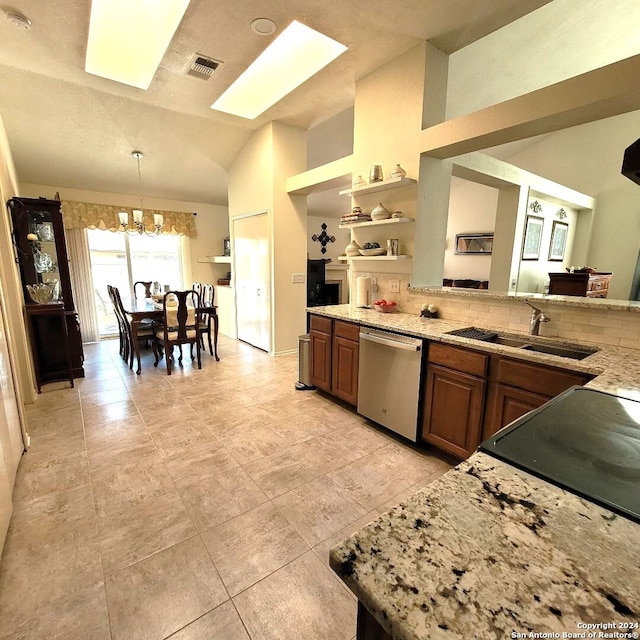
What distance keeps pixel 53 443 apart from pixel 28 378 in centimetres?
105

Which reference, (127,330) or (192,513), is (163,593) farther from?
(127,330)

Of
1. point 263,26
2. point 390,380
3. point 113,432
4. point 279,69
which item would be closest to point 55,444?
point 113,432

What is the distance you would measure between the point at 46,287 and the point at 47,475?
2.21 meters

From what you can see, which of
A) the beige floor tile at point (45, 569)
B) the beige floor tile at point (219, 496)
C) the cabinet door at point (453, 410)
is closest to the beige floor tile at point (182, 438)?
the beige floor tile at point (219, 496)

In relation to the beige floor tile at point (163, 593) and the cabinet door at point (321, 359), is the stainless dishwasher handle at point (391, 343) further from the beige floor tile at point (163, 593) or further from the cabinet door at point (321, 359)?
the beige floor tile at point (163, 593)

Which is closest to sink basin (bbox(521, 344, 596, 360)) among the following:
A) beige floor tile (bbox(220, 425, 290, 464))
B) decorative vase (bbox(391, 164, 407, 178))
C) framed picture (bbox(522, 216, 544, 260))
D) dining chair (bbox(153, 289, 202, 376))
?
decorative vase (bbox(391, 164, 407, 178))

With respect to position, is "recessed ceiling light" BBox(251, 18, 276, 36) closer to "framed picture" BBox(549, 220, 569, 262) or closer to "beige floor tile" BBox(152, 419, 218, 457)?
"beige floor tile" BBox(152, 419, 218, 457)

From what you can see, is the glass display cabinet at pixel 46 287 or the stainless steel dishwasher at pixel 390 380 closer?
the stainless steel dishwasher at pixel 390 380

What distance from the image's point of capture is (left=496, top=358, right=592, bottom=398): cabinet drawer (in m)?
1.65

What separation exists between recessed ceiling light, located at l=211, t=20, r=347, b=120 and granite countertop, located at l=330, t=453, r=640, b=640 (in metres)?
3.23

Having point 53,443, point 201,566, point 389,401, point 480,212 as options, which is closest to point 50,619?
point 201,566

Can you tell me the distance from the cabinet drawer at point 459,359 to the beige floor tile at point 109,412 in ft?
8.56

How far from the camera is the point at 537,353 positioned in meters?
1.80

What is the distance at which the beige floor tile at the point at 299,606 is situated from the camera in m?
1.26
